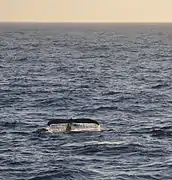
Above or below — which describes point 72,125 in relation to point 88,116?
above

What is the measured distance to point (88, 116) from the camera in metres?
87.6

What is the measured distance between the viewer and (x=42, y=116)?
287ft

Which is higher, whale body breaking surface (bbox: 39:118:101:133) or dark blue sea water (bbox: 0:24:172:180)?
whale body breaking surface (bbox: 39:118:101:133)

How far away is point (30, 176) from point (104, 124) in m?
23.6

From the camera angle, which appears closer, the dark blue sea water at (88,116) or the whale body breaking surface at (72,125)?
the dark blue sea water at (88,116)

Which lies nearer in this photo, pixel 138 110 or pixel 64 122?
pixel 64 122

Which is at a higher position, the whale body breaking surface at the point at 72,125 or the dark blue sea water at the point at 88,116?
the whale body breaking surface at the point at 72,125

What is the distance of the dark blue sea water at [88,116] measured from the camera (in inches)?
2421

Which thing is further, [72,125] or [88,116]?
[88,116]

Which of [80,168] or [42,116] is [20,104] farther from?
[80,168]

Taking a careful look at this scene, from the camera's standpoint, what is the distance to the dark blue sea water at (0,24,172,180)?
6150 cm

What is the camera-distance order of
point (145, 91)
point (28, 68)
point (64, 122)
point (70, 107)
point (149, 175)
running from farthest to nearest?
point (28, 68)
point (145, 91)
point (70, 107)
point (64, 122)
point (149, 175)

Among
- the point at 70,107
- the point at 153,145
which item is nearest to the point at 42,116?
the point at 70,107

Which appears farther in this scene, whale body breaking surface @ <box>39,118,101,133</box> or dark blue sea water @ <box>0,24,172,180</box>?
whale body breaking surface @ <box>39,118,101,133</box>
